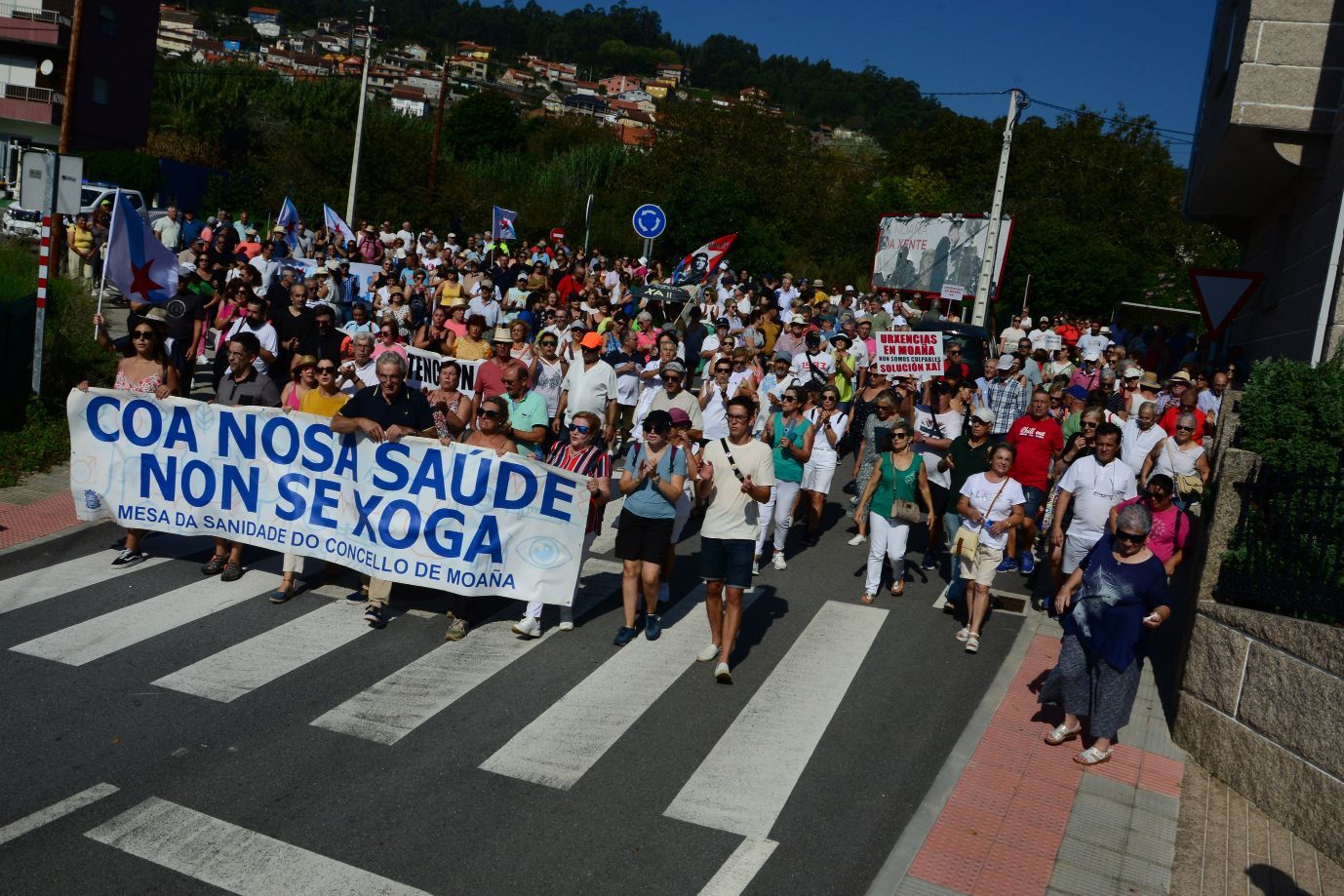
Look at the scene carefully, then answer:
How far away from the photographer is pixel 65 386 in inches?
597

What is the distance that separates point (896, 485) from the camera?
36.7 ft

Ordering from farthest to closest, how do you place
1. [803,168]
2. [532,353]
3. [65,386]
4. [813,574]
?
[803,168]
[65,386]
[532,353]
[813,574]

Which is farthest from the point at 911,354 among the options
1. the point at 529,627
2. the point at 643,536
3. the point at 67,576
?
the point at 67,576

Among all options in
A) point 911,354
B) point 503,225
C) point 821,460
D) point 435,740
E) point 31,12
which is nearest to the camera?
point 435,740

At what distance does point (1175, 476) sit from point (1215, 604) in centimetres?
340

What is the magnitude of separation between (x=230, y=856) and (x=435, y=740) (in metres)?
1.68

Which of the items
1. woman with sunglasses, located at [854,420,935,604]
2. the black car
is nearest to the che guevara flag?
the black car

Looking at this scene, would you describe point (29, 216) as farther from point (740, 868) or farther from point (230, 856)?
point (740, 868)

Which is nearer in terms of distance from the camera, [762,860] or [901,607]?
[762,860]

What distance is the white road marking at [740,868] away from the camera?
20.3 ft

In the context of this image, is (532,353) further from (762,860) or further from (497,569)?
(762,860)

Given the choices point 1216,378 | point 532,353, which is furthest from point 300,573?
point 1216,378

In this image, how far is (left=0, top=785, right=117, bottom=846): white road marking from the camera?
6109 millimetres

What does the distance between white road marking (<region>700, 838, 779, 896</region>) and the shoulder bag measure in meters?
4.16
